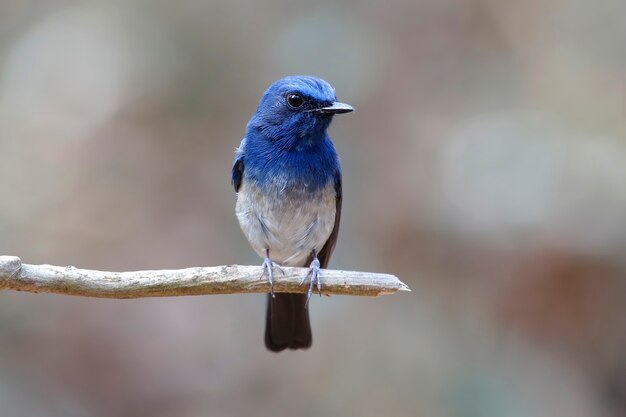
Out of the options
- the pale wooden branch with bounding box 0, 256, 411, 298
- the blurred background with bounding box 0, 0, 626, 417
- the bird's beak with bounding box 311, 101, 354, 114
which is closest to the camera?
the pale wooden branch with bounding box 0, 256, 411, 298

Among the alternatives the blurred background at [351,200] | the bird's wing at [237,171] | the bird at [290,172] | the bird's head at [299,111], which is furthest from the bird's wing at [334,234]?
the blurred background at [351,200]

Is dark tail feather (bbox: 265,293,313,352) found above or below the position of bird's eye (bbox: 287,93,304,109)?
below

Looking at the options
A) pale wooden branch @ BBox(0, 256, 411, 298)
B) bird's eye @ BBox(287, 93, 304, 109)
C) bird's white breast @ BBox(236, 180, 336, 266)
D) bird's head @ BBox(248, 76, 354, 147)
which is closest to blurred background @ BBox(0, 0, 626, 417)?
bird's white breast @ BBox(236, 180, 336, 266)

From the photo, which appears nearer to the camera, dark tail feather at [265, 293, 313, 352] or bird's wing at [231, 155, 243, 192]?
bird's wing at [231, 155, 243, 192]

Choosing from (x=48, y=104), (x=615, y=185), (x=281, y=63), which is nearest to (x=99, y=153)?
(x=48, y=104)

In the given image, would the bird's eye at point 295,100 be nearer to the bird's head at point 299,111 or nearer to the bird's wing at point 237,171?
the bird's head at point 299,111

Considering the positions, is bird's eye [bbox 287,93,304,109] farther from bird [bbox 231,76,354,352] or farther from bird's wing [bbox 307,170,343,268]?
bird's wing [bbox 307,170,343,268]

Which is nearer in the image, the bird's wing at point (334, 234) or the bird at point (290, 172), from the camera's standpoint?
the bird at point (290, 172)
